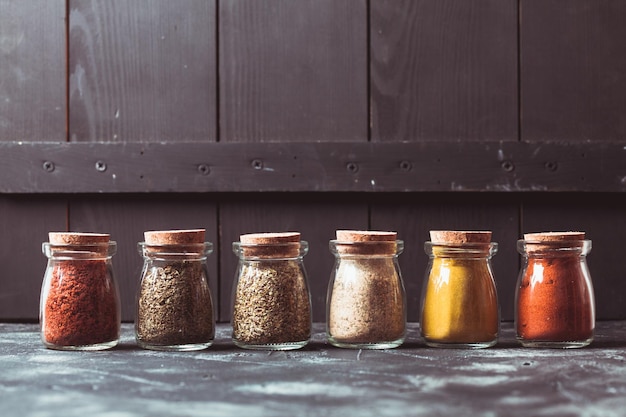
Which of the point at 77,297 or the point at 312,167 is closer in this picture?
the point at 77,297

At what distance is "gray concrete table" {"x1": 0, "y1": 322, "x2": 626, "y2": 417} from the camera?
2.05ft

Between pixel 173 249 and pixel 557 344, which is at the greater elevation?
pixel 173 249

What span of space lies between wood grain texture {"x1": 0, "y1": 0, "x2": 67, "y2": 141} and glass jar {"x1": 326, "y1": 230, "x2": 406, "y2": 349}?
62 cm

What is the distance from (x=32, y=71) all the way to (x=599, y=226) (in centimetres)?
108

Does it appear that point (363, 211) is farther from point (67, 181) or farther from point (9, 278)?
point (9, 278)

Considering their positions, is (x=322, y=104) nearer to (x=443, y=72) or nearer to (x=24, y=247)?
(x=443, y=72)

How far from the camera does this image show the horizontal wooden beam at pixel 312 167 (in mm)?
1177

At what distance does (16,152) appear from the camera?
1189 mm

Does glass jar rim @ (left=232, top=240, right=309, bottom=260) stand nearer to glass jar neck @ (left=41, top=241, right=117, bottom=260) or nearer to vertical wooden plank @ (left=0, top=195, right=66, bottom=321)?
glass jar neck @ (left=41, top=241, right=117, bottom=260)

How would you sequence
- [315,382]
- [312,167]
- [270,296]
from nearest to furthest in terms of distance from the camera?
[315,382] < [270,296] < [312,167]

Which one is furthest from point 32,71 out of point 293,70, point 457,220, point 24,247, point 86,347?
point 457,220

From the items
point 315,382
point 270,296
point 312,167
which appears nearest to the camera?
point 315,382

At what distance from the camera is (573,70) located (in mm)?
1215

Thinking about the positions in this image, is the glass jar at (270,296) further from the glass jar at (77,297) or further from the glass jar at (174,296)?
the glass jar at (77,297)
